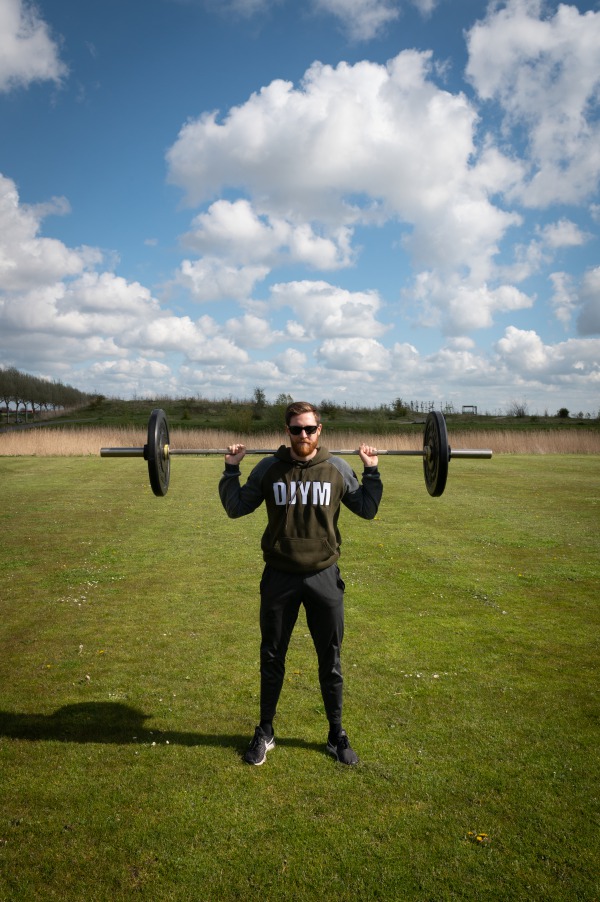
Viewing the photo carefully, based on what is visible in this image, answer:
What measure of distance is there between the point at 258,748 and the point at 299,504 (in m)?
1.37

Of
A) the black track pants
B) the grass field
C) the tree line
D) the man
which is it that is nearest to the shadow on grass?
the grass field

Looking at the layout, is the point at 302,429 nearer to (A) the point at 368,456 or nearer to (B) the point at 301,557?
(A) the point at 368,456

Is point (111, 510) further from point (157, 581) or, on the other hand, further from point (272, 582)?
point (272, 582)

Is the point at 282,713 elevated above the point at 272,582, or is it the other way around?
the point at 272,582

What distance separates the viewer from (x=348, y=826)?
2.89 metres

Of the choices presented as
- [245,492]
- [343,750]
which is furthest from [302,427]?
[343,750]

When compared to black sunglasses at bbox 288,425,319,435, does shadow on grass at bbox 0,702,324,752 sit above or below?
below

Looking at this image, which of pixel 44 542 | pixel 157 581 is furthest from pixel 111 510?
pixel 157 581

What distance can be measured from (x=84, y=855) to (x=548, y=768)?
237 centimetres

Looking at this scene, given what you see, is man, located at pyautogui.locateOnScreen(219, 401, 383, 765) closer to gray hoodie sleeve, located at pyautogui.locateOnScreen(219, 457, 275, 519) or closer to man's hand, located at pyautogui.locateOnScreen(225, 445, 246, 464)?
gray hoodie sleeve, located at pyautogui.locateOnScreen(219, 457, 275, 519)

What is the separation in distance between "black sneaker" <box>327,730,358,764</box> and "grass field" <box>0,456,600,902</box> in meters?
0.07

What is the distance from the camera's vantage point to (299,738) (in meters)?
3.71

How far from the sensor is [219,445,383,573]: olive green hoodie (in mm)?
3283

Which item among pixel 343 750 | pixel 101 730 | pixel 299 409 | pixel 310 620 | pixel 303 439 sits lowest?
pixel 101 730
